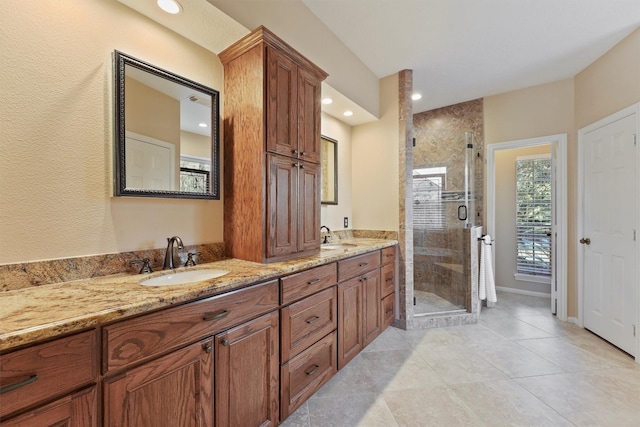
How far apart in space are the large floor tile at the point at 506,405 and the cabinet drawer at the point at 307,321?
3.33ft

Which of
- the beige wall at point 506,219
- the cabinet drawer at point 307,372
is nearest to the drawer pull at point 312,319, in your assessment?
the cabinet drawer at point 307,372

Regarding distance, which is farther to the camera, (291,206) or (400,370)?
(400,370)

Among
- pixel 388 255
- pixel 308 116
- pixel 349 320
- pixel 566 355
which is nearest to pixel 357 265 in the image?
pixel 349 320

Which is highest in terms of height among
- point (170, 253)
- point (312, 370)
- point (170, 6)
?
point (170, 6)

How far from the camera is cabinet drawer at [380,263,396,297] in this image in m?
2.62

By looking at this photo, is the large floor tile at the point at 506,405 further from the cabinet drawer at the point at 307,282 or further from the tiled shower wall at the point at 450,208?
the tiled shower wall at the point at 450,208

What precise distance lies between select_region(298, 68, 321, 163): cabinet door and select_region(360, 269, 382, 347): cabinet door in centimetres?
117

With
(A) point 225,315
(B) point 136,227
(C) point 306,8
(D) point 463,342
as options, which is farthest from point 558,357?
(C) point 306,8

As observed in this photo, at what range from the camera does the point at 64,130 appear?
1.20m

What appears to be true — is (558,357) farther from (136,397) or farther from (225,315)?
(136,397)

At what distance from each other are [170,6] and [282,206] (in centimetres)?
125

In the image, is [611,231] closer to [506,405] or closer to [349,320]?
[506,405]

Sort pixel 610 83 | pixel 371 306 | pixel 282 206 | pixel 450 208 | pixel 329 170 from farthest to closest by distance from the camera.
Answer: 1. pixel 450 208
2. pixel 329 170
3. pixel 610 83
4. pixel 371 306
5. pixel 282 206

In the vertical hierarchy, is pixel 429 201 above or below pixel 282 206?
above
